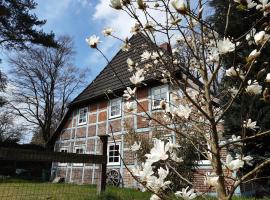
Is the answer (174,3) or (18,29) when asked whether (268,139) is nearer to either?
(174,3)

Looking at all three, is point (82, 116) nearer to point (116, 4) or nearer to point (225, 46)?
point (116, 4)

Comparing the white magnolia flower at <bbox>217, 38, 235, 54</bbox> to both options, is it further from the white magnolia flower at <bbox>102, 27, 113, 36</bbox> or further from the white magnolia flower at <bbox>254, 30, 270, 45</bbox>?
the white magnolia flower at <bbox>102, 27, 113, 36</bbox>

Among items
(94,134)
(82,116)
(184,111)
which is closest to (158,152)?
(184,111)

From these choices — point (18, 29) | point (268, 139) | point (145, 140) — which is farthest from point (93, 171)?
point (268, 139)

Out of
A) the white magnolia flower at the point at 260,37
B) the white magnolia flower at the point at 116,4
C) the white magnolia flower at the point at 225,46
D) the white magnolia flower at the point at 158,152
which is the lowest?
the white magnolia flower at the point at 158,152

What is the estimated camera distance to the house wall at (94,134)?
1197 centimetres

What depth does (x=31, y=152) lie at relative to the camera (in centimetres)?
444

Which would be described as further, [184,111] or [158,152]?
[184,111]

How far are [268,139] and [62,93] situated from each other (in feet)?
72.4

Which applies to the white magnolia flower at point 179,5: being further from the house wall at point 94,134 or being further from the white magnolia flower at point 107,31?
the house wall at point 94,134

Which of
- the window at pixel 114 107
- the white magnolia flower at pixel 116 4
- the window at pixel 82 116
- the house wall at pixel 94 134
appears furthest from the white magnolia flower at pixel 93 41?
the window at pixel 82 116

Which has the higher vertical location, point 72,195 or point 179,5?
point 179,5

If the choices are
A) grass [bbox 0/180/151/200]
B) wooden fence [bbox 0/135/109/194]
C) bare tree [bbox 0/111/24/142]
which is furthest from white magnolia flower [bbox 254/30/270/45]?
bare tree [bbox 0/111/24/142]

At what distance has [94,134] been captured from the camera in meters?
14.4
